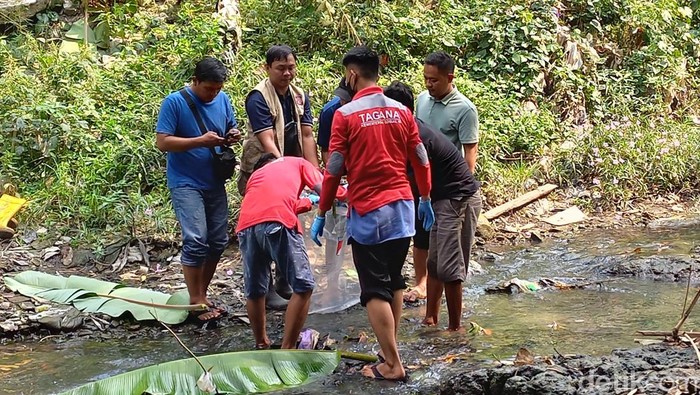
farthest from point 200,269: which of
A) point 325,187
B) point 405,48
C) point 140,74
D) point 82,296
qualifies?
point 405,48

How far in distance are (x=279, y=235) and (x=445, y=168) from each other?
1205 millimetres

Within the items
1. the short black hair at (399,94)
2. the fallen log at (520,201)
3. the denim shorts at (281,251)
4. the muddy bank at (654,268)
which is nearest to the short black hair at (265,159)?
the denim shorts at (281,251)

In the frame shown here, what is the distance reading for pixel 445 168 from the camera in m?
4.95

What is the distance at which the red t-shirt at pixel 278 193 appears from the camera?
4.56 metres

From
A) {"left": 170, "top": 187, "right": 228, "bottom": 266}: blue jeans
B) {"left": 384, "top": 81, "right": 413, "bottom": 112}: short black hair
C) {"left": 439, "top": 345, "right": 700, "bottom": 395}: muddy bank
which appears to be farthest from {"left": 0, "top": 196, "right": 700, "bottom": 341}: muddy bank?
{"left": 439, "top": 345, "right": 700, "bottom": 395}: muddy bank

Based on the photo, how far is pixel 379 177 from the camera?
4.32 metres

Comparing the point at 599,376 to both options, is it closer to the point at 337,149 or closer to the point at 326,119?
the point at 337,149

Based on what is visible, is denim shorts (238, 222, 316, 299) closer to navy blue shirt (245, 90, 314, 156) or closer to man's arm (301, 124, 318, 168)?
navy blue shirt (245, 90, 314, 156)

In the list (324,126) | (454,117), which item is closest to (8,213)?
(324,126)

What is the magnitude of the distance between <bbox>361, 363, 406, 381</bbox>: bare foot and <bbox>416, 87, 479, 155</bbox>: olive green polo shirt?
5.90ft

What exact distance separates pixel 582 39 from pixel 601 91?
1011 millimetres

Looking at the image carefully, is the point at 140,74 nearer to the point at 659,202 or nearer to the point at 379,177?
the point at 379,177

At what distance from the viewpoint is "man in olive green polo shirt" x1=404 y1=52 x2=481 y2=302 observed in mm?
5151

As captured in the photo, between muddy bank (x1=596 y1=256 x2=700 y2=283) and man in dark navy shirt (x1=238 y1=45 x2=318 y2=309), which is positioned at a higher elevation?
man in dark navy shirt (x1=238 y1=45 x2=318 y2=309)
